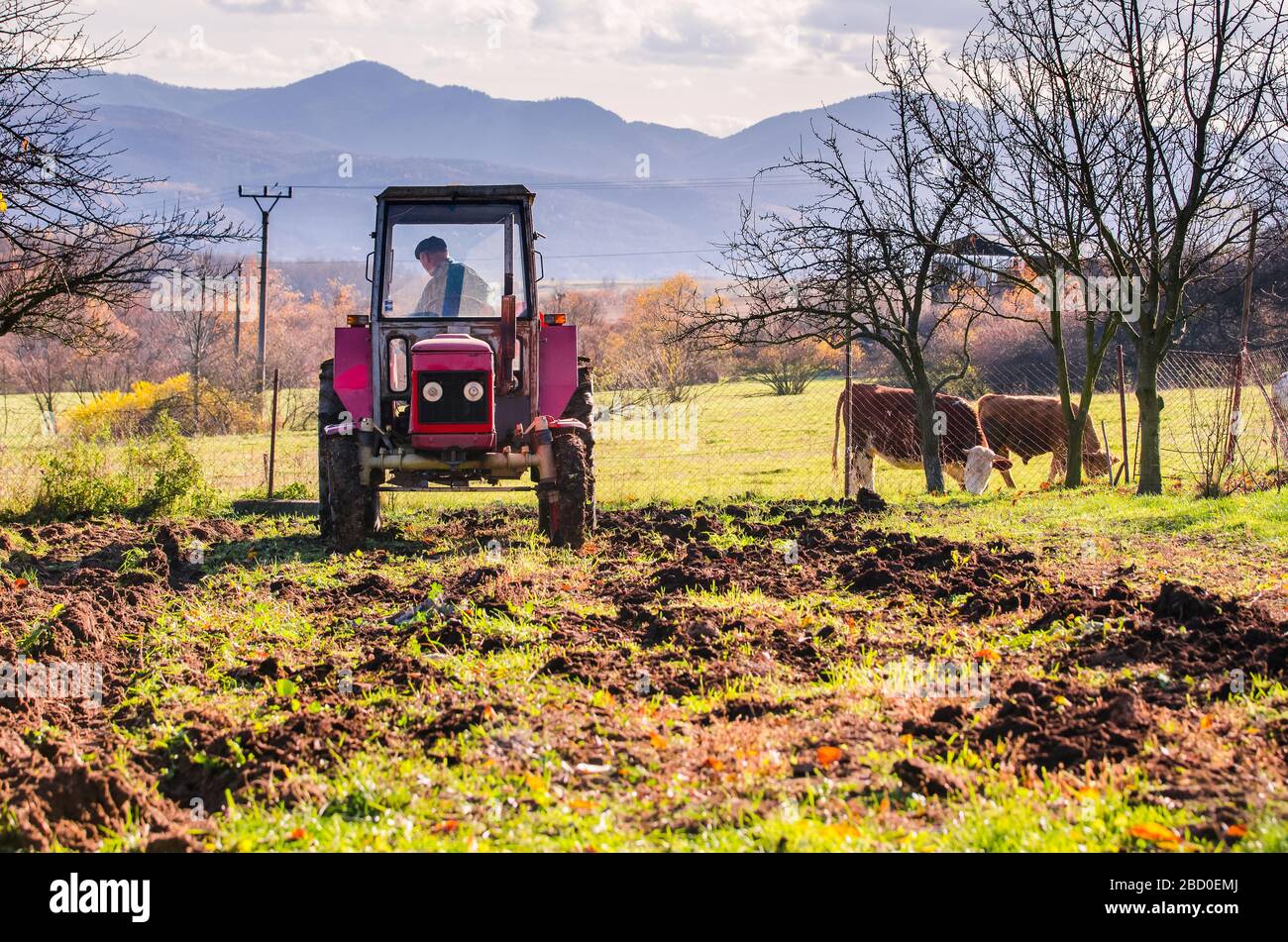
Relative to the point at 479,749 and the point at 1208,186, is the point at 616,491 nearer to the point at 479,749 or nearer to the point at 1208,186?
the point at 1208,186

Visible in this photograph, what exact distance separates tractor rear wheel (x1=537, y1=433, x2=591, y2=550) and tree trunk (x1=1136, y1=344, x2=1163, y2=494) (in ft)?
21.1

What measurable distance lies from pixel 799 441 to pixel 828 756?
22108 millimetres

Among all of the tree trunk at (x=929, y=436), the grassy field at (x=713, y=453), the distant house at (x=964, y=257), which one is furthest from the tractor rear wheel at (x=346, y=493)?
the tree trunk at (x=929, y=436)

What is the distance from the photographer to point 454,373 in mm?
9820

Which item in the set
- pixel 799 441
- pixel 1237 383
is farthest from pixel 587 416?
pixel 799 441

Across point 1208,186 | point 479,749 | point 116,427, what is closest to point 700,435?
point 116,427

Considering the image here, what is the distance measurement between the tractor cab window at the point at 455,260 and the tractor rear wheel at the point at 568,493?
1.36 meters

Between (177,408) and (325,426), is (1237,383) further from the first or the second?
(177,408)

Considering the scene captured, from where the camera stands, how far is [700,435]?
27.7m

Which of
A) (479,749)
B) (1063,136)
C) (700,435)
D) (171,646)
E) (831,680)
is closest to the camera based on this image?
(479,749)

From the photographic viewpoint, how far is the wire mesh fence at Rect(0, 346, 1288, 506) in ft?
44.9

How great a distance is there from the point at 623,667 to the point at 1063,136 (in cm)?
982
